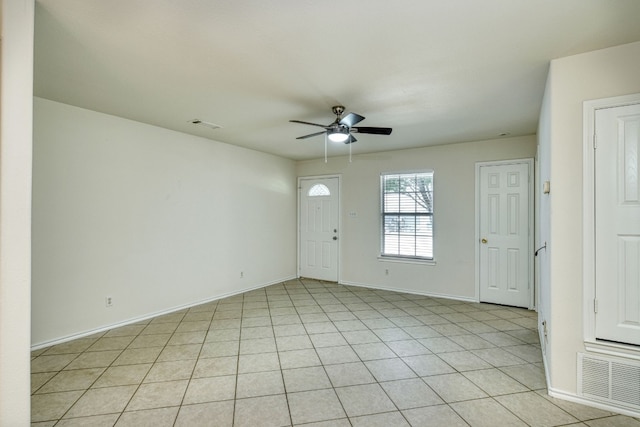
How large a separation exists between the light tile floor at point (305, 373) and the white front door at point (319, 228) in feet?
6.37

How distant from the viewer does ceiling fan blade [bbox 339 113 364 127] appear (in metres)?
2.74

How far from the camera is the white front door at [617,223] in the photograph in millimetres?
1969

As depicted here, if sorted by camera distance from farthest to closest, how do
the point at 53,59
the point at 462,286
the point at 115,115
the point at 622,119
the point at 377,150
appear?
the point at 377,150
the point at 462,286
the point at 115,115
the point at 53,59
the point at 622,119

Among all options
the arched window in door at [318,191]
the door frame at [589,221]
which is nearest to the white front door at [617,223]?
the door frame at [589,221]

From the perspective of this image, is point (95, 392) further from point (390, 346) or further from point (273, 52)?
point (273, 52)

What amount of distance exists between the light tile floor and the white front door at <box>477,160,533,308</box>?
1.61 feet

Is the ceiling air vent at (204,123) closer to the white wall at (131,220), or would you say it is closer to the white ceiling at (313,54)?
the white ceiling at (313,54)

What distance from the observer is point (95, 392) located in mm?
2246

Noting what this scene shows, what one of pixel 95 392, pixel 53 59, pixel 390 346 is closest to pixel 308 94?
pixel 53 59

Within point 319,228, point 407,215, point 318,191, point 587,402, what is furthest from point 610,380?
point 318,191

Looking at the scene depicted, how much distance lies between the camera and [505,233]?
4.41 m

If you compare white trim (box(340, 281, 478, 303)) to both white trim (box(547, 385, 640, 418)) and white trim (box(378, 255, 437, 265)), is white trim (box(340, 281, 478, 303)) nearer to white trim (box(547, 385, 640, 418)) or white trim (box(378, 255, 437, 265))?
white trim (box(378, 255, 437, 265))

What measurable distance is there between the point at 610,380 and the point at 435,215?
10.2 feet

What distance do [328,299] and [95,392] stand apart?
3084mm
